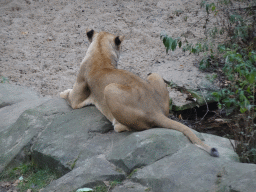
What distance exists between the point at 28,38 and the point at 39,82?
2074 millimetres

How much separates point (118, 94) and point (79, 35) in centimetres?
490

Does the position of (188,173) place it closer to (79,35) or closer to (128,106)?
(128,106)

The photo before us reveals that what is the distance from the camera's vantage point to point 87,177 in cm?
332

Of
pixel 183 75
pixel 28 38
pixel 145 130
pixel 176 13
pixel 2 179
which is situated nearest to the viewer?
pixel 145 130

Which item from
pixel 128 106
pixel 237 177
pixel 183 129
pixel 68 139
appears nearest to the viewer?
pixel 237 177

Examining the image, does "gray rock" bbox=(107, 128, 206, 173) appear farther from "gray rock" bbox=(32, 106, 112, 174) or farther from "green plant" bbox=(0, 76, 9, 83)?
"green plant" bbox=(0, 76, 9, 83)

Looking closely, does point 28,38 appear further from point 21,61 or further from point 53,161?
point 53,161

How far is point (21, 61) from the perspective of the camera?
7621 mm

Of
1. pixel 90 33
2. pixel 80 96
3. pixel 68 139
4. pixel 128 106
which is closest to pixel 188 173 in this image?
pixel 128 106

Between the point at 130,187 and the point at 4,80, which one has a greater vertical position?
the point at 4,80

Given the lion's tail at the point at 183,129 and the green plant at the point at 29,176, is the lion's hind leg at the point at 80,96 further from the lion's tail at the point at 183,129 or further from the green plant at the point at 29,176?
the lion's tail at the point at 183,129

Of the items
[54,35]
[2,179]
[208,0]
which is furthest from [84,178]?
[208,0]

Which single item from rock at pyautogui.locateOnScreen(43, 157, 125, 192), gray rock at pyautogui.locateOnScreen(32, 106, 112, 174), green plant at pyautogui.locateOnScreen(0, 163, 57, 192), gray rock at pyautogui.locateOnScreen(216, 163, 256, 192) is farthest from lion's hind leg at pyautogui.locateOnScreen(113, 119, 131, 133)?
gray rock at pyautogui.locateOnScreen(216, 163, 256, 192)

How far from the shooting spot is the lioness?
4035 mm
